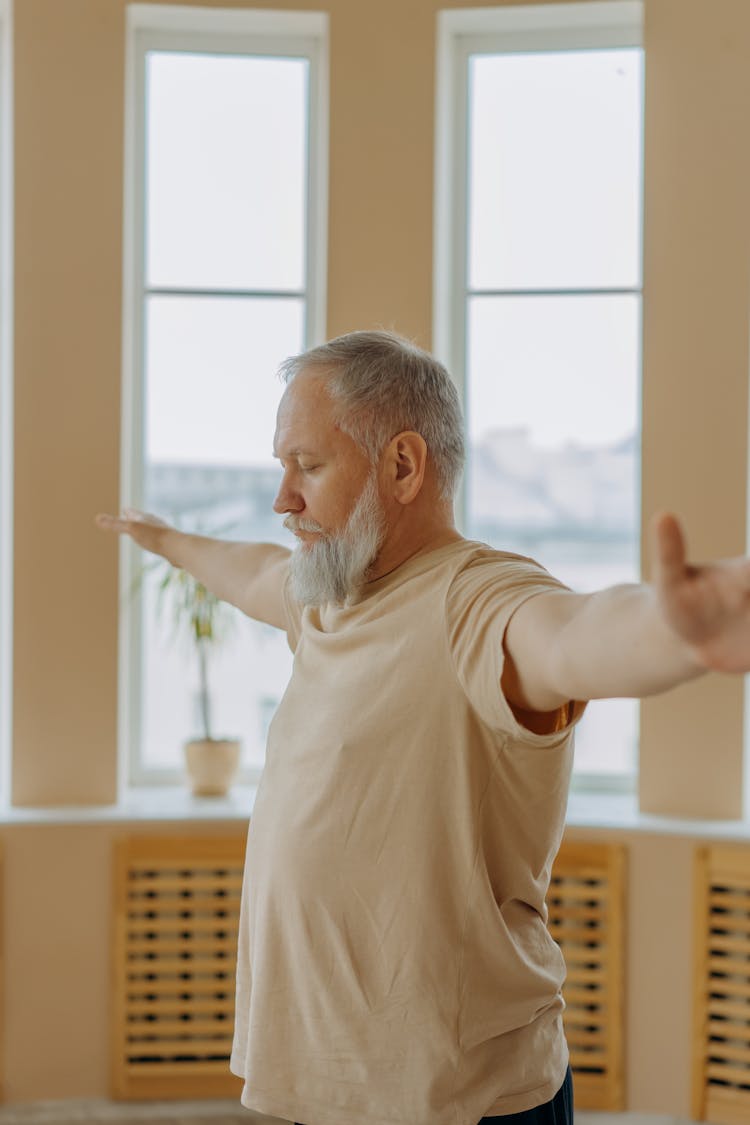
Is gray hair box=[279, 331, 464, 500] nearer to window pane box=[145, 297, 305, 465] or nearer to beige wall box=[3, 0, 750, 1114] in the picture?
beige wall box=[3, 0, 750, 1114]

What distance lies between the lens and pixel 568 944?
3.20 meters

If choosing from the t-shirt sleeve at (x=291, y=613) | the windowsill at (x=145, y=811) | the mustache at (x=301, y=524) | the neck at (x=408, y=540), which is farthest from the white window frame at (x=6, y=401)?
the neck at (x=408, y=540)

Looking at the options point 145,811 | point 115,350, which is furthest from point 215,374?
point 145,811

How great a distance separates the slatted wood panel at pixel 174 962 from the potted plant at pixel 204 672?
25cm

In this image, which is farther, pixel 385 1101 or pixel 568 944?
pixel 568 944

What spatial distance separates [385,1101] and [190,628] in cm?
238

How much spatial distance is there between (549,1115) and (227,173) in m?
3.03

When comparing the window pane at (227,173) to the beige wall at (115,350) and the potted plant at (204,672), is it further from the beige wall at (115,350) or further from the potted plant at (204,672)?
the potted plant at (204,672)

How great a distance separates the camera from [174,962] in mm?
3258

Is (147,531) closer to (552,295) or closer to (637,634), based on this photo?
(637,634)

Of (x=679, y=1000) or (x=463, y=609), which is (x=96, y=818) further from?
(x=463, y=609)

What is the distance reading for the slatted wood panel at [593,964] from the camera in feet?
10.3

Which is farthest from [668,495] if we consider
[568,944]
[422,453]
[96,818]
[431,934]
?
Answer: [431,934]

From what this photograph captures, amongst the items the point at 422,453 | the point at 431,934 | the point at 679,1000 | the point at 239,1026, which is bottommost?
the point at 679,1000
